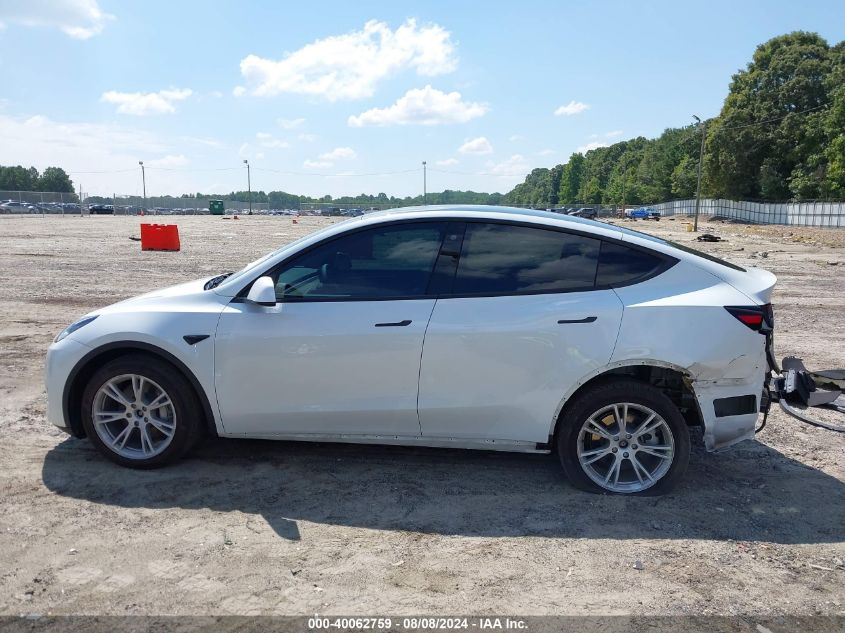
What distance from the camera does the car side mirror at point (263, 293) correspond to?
4180 mm

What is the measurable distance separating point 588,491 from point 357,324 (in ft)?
5.96

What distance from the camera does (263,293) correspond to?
4184 mm

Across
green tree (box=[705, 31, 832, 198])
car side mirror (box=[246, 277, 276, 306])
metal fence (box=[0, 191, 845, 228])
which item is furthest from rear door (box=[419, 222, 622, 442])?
green tree (box=[705, 31, 832, 198])

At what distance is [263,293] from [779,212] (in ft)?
212

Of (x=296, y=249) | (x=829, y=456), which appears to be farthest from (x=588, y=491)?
(x=296, y=249)

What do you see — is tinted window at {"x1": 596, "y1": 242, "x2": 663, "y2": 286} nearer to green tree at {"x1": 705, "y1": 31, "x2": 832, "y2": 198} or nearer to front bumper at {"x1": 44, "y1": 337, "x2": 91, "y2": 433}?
front bumper at {"x1": 44, "y1": 337, "x2": 91, "y2": 433}

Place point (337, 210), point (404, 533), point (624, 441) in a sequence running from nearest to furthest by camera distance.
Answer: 1. point (404, 533)
2. point (624, 441)
3. point (337, 210)

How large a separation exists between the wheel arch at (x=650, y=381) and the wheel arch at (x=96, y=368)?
7.53 feet

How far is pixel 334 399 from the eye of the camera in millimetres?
4266

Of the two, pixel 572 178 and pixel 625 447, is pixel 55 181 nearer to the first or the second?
pixel 572 178

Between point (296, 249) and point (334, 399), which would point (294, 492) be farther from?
point (296, 249)

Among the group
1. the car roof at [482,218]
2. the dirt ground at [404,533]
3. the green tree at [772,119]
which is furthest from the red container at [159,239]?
the green tree at [772,119]

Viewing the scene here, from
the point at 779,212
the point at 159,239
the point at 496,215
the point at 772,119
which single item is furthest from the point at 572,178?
the point at 496,215

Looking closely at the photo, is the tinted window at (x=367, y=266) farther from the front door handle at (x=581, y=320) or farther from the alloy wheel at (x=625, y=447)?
the alloy wheel at (x=625, y=447)
